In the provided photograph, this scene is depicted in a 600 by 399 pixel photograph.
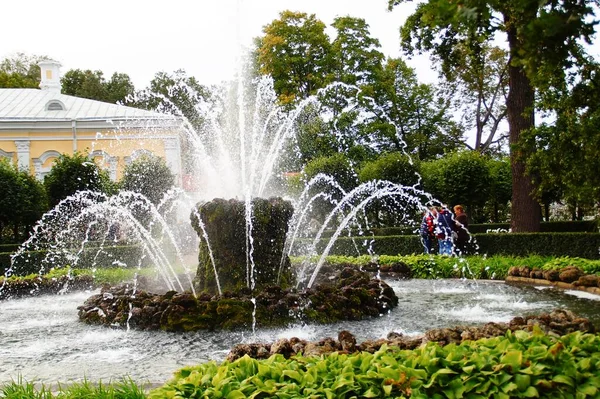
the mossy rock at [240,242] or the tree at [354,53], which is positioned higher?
the tree at [354,53]

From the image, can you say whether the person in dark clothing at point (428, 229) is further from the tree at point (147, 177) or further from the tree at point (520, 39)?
the tree at point (147, 177)

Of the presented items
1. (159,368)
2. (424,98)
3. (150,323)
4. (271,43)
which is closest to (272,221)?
(150,323)

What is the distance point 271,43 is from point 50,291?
24.2 metres

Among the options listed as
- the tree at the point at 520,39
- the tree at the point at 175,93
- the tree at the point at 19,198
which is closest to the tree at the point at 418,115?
the tree at the point at 175,93

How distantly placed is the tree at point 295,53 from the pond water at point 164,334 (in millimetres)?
25184

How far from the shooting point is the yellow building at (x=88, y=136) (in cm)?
3070

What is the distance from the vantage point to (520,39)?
5.58 meters

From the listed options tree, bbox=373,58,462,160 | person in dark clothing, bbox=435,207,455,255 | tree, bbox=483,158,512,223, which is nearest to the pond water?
person in dark clothing, bbox=435,207,455,255

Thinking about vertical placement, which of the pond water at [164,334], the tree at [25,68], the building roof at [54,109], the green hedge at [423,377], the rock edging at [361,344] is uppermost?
the tree at [25,68]

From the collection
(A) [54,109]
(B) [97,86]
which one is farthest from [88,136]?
(B) [97,86]

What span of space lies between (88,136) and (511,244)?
905 inches

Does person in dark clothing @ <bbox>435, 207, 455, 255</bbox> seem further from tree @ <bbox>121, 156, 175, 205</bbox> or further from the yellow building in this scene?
the yellow building

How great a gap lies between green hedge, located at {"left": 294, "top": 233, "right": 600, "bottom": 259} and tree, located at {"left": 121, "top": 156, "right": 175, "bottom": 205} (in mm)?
10878

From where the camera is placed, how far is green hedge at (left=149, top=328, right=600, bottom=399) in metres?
3.19
